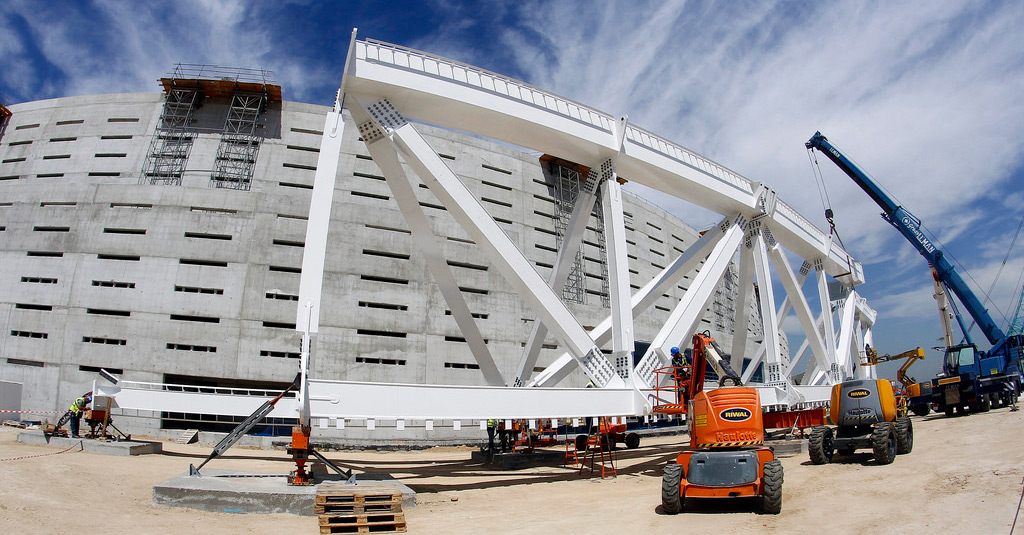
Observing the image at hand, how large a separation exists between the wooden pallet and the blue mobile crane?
28605 millimetres

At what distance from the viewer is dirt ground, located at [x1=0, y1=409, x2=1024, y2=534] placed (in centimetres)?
846

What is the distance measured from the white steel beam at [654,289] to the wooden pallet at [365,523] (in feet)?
29.1

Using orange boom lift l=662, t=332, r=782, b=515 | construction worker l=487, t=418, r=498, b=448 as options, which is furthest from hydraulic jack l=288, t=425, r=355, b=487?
construction worker l=487, t=418, r=498, b=448

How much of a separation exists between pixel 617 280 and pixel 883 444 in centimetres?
760

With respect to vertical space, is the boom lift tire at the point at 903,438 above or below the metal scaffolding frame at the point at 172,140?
below

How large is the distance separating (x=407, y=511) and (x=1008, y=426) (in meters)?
21.2

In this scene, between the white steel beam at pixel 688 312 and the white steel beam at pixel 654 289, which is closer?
the white steel beam at pixel 688 312

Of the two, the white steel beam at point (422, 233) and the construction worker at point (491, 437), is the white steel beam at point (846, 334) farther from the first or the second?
the white steel beam at point (422, 233)

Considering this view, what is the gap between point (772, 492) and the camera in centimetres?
912

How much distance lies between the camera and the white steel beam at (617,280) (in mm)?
15242

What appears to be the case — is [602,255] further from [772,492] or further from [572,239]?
[772,492]

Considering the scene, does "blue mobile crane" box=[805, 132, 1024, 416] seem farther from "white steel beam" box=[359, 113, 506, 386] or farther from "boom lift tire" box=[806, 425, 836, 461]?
"white steel beam" box=[359, 113, 506, 386]

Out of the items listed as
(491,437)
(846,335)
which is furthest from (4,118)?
(846,335)

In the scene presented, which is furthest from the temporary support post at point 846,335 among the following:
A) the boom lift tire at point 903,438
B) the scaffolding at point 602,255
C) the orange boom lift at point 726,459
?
the orange boom lift at point 726,459
